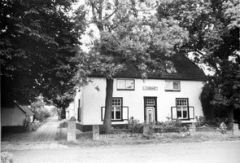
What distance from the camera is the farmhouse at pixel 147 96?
2422 cm

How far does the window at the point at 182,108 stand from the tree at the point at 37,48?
520 inches

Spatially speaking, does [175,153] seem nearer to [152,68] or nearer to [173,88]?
[152,68]

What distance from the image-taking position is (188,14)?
2431cm

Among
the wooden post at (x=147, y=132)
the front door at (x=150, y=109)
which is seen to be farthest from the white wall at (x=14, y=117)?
the wooden post at (x=147, y=132)

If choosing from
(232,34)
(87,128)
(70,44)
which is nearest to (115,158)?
(70,44)

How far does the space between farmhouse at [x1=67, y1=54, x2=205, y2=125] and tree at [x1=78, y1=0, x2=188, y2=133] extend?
553 cm

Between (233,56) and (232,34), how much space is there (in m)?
2.75

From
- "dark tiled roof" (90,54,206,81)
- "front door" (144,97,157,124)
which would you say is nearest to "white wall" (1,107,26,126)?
"dark tiled roof" (90,54,206,81)

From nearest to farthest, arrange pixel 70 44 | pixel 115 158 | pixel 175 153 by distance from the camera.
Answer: pixel 115 158 < pixel 175 153 < pixel 70 44

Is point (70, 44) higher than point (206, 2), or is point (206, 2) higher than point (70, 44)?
point (206, 2)

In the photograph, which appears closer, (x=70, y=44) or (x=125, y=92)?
(x=70, y=44)

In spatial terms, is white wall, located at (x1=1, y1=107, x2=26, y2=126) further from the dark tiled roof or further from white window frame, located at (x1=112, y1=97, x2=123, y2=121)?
the dark tiled roof

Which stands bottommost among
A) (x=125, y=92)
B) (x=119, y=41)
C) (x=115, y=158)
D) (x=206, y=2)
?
(x=115, y=158)

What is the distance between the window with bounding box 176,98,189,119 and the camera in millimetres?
26922
